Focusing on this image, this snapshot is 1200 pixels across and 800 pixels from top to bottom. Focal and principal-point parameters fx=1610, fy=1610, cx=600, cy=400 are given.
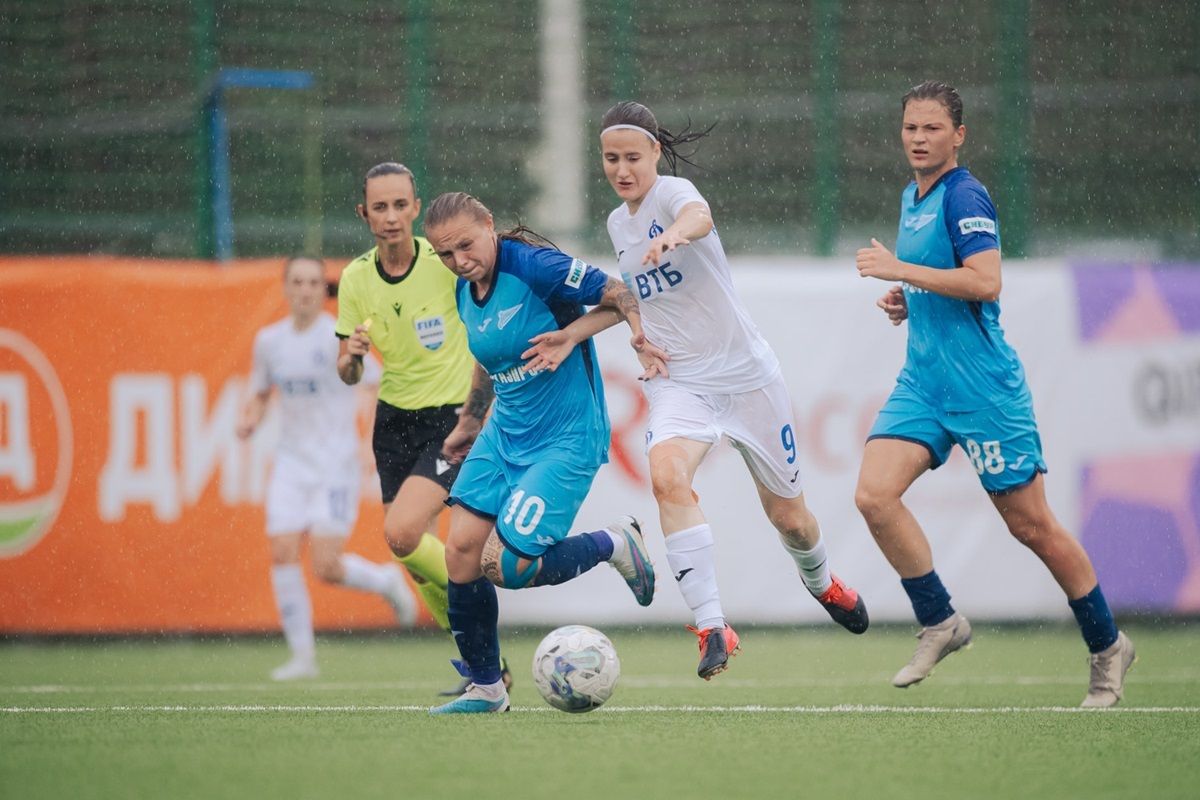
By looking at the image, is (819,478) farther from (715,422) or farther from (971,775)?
(971,775)

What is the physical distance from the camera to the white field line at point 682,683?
761 centimetres

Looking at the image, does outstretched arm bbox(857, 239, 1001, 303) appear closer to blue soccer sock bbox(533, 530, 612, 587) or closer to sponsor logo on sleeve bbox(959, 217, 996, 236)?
sponsor logo on sleeve bbox(959, 217, 996, 236)

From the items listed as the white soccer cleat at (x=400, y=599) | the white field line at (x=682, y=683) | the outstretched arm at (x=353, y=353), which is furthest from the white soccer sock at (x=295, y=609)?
the outstretched arm at (x=353, y=353)

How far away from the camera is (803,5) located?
12.0 metres

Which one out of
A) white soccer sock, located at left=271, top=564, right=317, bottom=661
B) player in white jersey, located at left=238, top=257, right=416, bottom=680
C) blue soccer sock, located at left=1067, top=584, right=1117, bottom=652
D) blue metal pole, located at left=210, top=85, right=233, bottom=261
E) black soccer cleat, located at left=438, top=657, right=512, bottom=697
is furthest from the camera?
blue metal pole, located at left=210, top=85, right=233, bottom=261

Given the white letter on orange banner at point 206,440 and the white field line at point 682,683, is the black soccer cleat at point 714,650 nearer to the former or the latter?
the white field line at point 682,683

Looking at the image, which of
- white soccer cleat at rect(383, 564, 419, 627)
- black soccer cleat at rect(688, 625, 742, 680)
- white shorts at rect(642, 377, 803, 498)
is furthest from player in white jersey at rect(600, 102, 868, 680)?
white soccer cleat at rect(383, 564, 419, 627)

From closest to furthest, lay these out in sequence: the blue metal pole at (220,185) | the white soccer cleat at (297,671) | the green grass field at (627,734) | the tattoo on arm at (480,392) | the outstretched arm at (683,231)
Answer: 1. the green grass field at (627,734)
2. the outstretched arm at (683,231)
3. the tattoo on arm at (480,392)
4. the white soccer cleat at (297,671)
5. the blue metal pole at (220,185)

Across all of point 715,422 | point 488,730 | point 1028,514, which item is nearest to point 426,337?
point 715,422

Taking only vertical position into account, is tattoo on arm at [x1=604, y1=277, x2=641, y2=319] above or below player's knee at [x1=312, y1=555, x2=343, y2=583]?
above

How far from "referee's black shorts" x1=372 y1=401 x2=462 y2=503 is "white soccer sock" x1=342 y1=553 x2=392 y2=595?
152cm

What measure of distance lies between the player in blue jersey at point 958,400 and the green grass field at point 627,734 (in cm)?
54

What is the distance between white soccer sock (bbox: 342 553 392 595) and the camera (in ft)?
29.4

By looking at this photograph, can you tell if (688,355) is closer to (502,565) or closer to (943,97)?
(502,565)
